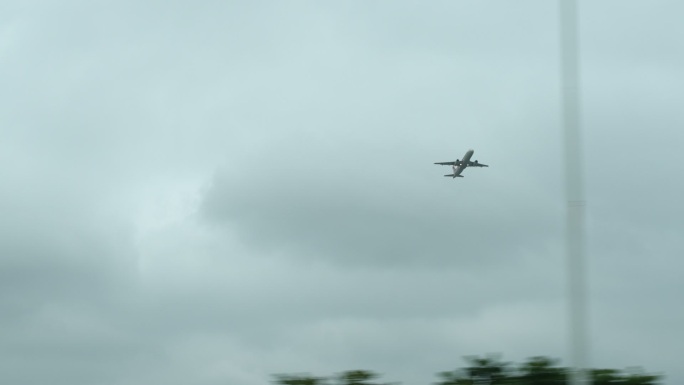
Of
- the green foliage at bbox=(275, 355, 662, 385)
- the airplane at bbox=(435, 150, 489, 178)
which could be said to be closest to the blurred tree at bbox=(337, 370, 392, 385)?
the green foliage at bbox=(275, 355, 662, 385)

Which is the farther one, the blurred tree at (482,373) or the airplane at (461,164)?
the airplane at (461,164)

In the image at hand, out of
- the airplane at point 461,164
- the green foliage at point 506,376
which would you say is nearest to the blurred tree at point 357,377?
the green foliage at point 506,376

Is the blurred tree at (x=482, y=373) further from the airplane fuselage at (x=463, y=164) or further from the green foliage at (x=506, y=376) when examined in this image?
the airplane fuselage at (x=463, y=164)

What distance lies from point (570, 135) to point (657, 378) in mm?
4452

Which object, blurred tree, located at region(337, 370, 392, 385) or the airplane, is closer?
blurred tree, located at region(337, 370, 392, 385)

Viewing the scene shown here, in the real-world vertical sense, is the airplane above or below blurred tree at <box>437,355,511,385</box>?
above

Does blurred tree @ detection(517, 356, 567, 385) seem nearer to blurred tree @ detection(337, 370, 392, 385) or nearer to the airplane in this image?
blurred tree @ detection(337, 370, 392, 385)

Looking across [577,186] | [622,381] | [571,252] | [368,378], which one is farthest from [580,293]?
[368,378]

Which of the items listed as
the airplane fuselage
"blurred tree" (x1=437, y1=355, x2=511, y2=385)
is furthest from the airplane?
"blurred tree" (x1=437, y1=355, x2=511, y2=385)

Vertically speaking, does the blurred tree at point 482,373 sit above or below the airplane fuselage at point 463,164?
below

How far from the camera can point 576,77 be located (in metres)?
15.8

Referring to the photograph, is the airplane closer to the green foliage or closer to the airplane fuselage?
the airplane fuselage

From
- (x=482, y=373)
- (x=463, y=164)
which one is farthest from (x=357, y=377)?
(x=463, y=164)

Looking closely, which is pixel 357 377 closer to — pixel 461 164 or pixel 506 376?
pixel 506 376
